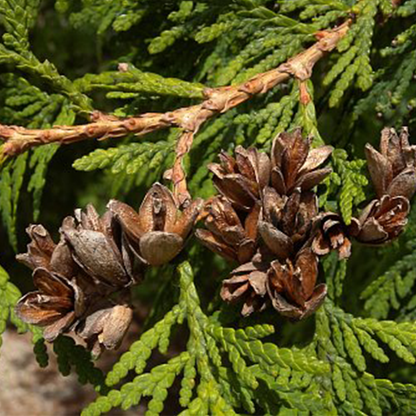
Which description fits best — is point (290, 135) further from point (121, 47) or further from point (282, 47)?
point (121, 47)

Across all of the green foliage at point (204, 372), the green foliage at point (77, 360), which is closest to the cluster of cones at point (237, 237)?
the green foliage at point (204, 372)

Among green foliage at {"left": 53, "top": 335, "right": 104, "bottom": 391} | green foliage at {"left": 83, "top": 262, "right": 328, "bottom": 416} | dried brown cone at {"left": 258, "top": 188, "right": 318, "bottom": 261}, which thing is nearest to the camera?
dried brown cone at {"left": 258, "top": 188, "right": 318, "bottom": 261}

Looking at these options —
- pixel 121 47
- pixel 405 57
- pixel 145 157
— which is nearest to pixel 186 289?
pixel 145 157

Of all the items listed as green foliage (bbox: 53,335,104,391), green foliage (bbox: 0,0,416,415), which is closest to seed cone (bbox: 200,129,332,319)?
green foliage (bbox: 0,0,416,415)

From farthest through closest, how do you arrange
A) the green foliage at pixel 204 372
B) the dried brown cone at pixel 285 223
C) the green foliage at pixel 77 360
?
the green foliage at pixel 77 360, the green foliage at pixel 204 372, the dried brown cone at pixel 285 223

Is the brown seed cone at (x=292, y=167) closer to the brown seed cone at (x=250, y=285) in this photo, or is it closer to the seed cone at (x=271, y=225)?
the seed cone at (x=271, y=225)

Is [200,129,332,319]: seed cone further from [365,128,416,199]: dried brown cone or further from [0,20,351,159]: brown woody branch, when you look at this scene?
[0,20,351,159]: brown woody branch
